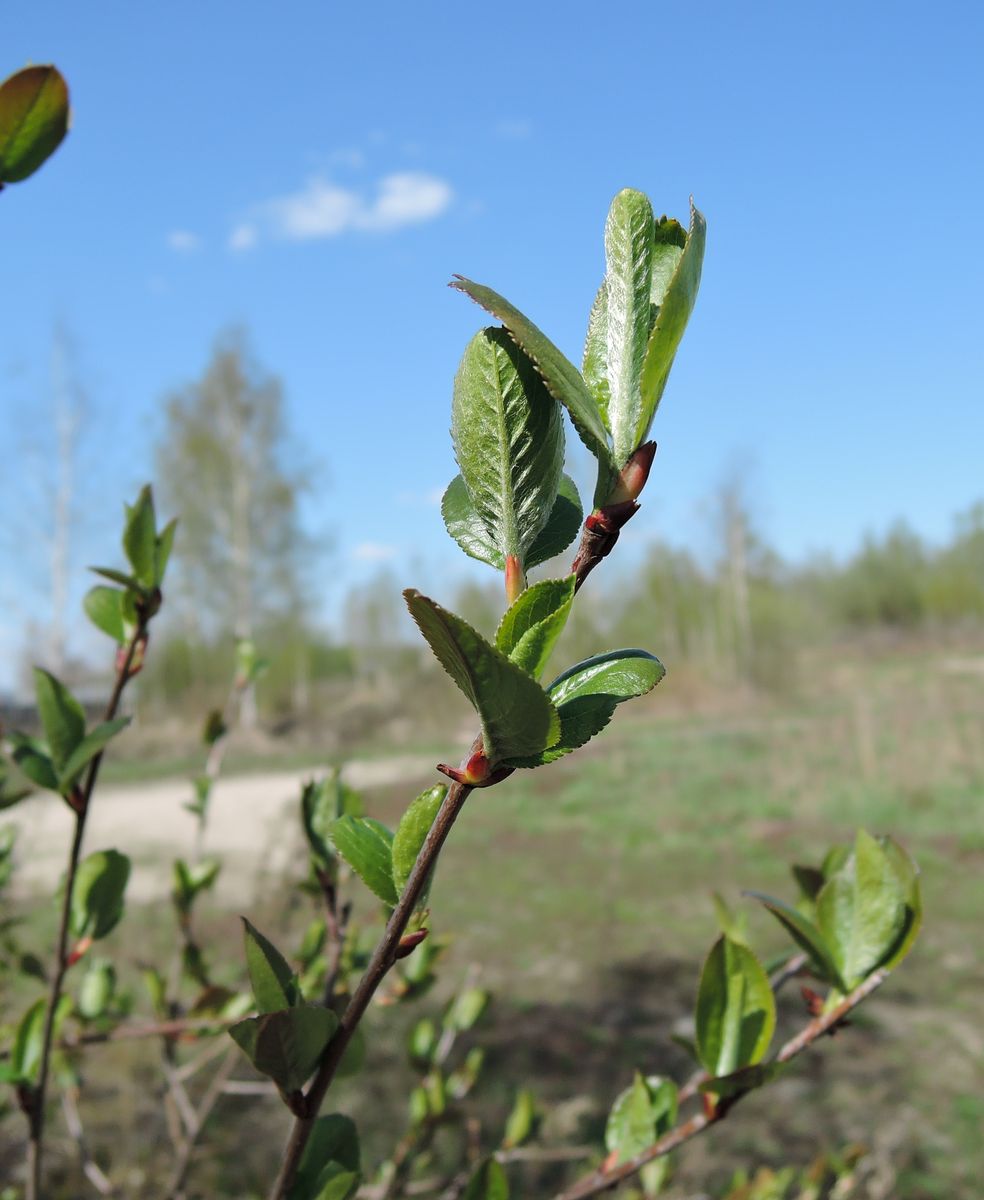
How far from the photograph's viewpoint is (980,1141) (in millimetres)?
3303

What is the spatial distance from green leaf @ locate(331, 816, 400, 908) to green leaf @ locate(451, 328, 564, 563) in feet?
0.52

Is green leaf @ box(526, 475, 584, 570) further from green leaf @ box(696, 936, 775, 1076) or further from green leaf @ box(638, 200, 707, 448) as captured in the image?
green leaf @ box(696, 936, 775, 1076)

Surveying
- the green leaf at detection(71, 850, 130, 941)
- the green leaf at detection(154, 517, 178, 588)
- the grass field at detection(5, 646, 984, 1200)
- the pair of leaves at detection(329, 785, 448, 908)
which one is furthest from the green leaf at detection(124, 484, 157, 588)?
the grass field at detection(5, 646, 984, 1200)

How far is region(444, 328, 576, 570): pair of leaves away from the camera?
35 centimetres

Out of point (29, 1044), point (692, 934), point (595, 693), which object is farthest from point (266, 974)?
point (692, 934)

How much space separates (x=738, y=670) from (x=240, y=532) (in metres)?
9.83

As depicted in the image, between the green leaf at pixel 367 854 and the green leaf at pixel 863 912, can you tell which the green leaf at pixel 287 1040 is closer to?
the green leaf at pixel 367 854

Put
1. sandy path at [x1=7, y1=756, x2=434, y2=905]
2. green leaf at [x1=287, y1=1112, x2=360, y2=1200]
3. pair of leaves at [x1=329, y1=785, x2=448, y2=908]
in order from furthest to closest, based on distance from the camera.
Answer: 1. sandy path at [x1=7, y1=756, x2=434, y2=905]
2. green leaf at [x1=287, y1=1112, x2=360, y2=1200]
3. pair of leaves at [x1=329, y1=785, x2=448, y2=908]

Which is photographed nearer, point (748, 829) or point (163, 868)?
point (163, 868)

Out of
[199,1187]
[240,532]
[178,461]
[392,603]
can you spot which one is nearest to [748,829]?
[199,1187]

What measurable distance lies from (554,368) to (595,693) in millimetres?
128

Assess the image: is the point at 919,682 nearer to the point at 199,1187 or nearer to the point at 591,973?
the point at 591,973

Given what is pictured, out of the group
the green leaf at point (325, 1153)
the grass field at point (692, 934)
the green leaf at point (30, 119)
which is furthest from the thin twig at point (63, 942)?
the grass field at point (692, 934)

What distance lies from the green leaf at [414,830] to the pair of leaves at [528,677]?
61 mm
